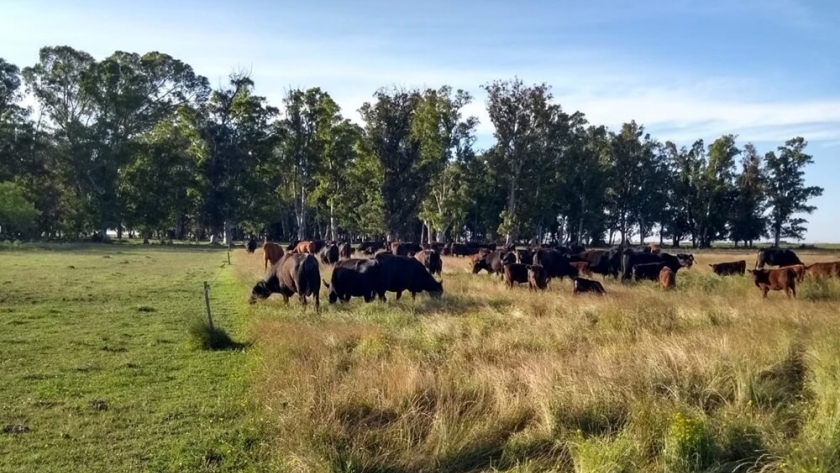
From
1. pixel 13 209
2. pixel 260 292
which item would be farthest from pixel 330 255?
pixel 13 209

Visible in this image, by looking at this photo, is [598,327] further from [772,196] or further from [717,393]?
[772,196]

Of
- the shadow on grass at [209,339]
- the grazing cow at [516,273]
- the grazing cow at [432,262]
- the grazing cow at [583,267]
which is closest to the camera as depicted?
the shadow on grass at [209,339]

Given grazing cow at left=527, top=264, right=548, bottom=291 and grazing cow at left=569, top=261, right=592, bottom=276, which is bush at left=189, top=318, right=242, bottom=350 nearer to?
grazing cow at left=527, top=264, right=548, bottom=291

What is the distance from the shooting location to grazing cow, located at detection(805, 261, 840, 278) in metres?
21.6

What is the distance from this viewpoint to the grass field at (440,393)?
6820mm

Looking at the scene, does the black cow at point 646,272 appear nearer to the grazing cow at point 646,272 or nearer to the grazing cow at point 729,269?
the grazing cow at point 646,272

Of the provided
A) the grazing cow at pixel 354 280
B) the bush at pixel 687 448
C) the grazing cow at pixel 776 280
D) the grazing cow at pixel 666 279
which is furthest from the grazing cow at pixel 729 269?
the bush at pixel 687 448

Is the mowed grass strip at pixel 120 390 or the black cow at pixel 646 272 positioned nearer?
the mowed grass strip at pixel 120 390

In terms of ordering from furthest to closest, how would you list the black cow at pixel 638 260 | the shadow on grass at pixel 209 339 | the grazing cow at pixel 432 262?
1. the black cow at pixel 638 260
2. the grazing cow at pixel 432 262
3. the shadow on grass at pixel 209 339

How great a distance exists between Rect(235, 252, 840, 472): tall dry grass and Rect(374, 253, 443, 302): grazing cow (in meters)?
5.95

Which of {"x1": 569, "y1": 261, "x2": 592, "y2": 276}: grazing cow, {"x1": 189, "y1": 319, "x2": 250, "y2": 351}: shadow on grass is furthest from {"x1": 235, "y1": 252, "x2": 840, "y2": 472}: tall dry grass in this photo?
{"x1": 569, "y1": 261, "x2": 592, "y2": 276}: grazing cow

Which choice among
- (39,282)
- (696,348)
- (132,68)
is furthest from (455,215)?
(696,348)

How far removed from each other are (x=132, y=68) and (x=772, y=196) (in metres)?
71.4

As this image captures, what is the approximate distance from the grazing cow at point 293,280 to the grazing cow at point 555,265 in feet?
37.1
